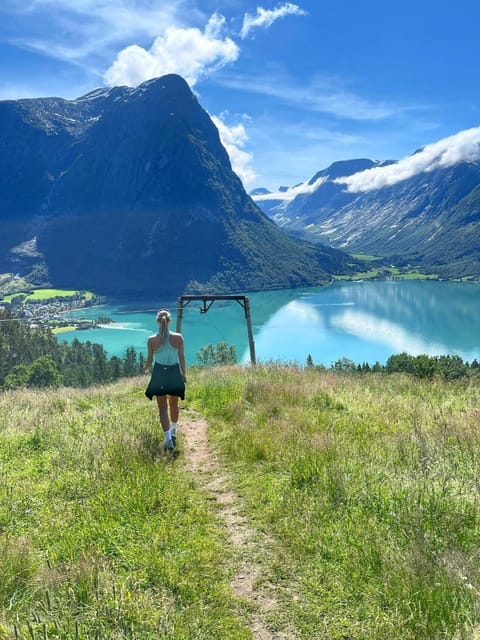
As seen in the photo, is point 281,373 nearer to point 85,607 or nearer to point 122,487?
point 122,487

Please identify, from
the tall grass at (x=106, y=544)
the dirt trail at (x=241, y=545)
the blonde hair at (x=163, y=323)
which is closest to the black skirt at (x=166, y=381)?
the blonde hair at (x=163, y=323)

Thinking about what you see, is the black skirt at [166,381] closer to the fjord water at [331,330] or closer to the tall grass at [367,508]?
the tall grass at [367,508]

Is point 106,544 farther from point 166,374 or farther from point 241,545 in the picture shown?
point 166,374

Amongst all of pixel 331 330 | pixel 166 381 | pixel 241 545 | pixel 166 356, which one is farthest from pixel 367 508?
pixel 331 330

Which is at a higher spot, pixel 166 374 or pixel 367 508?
pixel 166 374

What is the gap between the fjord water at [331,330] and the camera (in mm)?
106312

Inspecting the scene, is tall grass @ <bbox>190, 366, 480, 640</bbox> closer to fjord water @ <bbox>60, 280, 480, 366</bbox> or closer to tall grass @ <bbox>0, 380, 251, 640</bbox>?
tall grass @ <bbox>0, 380, 251, 640</bbox>

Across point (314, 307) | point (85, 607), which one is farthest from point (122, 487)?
point (314, 307)

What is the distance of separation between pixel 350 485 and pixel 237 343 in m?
119

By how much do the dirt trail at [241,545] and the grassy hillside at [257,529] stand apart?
0.18 ft

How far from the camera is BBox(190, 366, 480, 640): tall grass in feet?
11.2

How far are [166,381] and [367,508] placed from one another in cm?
398

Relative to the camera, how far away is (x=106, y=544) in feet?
14.0

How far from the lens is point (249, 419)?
8.45 metres
